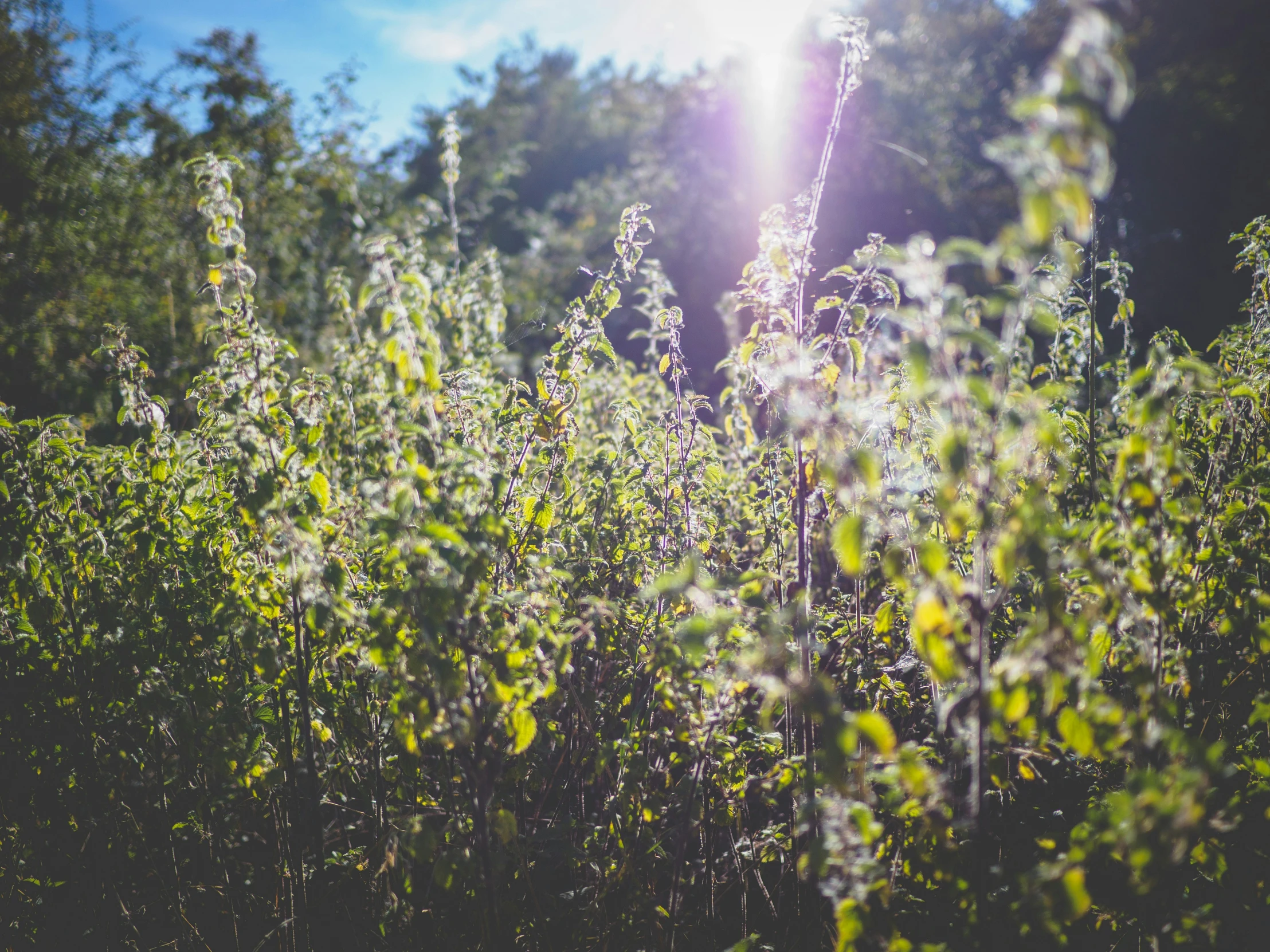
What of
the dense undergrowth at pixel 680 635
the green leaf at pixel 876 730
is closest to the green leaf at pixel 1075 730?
the dense undergrowth at pixel 680 635

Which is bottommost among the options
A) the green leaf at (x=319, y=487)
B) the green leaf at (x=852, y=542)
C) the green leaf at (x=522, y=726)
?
the green leaf at (x=522, y=726)

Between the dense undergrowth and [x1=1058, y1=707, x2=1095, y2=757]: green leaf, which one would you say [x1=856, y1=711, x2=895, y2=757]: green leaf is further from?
[x1=1058, y1=707, x2=1095, y2=757]: green leaf

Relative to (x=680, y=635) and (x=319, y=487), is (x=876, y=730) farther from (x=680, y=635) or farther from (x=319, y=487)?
(x=319, y=487)

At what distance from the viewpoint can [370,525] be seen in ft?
4.62

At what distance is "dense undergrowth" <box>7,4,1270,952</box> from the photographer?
1194mm

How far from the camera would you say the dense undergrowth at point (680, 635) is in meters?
1.19

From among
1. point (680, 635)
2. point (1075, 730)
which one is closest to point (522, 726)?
point (680, 635)

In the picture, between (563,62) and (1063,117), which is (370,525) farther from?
(563,62)

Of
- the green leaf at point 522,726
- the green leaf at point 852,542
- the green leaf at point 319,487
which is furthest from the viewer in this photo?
the green leaf at point 319,487

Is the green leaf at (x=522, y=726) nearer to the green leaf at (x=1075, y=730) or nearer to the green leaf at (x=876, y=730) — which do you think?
the green leaf at (x=876, y=730)

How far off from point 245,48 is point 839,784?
11.0 metres

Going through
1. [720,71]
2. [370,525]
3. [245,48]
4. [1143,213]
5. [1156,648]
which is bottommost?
[1156,648]

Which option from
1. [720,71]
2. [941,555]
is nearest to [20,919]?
[941,555]

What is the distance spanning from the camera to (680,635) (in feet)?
4.28
